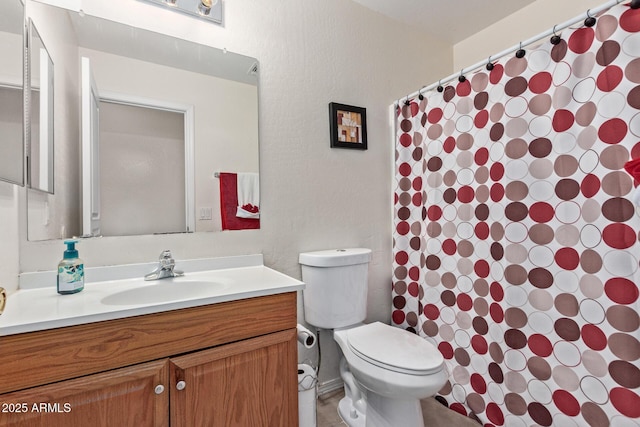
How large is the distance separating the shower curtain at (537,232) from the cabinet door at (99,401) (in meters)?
1.41

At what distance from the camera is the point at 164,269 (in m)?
1.31

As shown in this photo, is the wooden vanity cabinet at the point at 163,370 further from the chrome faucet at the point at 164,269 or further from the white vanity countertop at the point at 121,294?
the chrome faucet at the point at 164,269

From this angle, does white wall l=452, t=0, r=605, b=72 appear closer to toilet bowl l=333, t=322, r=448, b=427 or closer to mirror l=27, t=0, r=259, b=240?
mirror l=27, t=0, r=259, b=240

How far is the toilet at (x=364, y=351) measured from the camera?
1214mm

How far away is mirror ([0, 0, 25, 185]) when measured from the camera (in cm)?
99

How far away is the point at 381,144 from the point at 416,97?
1.12 feet

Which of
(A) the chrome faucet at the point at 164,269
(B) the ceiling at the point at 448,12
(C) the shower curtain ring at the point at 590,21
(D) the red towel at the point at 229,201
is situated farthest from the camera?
(B) the ceiling at the point at 448,12

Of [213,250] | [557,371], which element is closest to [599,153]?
[557,371]

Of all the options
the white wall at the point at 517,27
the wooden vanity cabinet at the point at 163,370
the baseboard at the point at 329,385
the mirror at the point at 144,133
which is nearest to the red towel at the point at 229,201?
the mirror at the point at 144,133

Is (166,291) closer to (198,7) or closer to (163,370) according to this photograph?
(163,370)

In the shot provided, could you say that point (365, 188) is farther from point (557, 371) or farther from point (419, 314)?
point (557, 371)

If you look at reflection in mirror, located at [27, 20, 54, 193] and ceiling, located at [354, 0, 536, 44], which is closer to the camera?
reflection in mirror, located at [27, 20, 54, 193]

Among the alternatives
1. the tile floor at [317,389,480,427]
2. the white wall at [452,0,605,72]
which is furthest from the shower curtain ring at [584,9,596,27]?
the tile floor at [317,389,480,427]

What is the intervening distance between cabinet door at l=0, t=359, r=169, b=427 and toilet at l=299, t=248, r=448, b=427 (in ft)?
2.51
